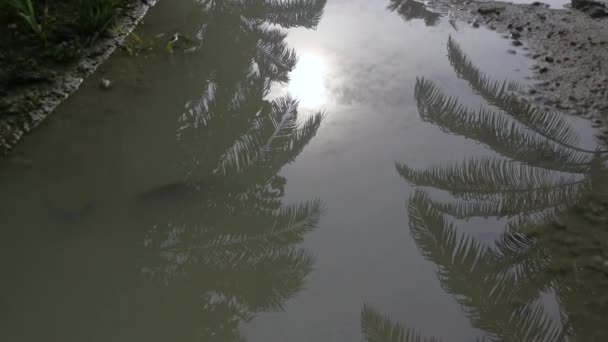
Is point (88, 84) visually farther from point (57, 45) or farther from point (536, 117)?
point (536, 117)

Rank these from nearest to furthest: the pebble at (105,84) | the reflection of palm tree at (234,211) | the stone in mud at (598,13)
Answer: the reflection of palm tree at (234,211) → the pebble at (105,84) → the stone in mud at (598,13)

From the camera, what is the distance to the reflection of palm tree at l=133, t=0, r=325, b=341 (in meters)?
2.56

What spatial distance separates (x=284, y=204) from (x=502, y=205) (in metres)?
1.26

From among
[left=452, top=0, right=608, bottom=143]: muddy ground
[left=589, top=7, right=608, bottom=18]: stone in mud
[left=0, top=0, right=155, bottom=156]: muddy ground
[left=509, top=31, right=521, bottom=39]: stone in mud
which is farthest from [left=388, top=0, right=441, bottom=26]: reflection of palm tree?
[left=0, top=0, right=155, bottom=156]: muddy ground

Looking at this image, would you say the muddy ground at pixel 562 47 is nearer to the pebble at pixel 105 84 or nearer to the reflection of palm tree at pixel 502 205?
the reflection of palm tree at pixel 502 205

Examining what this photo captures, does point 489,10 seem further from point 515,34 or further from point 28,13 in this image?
point 28,13

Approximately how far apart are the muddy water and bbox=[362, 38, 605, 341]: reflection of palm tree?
1cm

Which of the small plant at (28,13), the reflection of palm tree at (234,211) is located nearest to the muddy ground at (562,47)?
the reflection of palm tree at (234,211)

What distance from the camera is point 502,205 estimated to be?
295cm

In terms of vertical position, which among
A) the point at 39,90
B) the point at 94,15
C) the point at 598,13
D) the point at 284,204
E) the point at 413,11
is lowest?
the point at 39,90

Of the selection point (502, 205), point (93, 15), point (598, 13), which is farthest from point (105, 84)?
point (598, 13)

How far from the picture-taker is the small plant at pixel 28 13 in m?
4.28

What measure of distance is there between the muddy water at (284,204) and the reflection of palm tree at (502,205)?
0.03 feet

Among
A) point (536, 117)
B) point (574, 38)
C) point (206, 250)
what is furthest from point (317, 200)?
point (574, 38)
